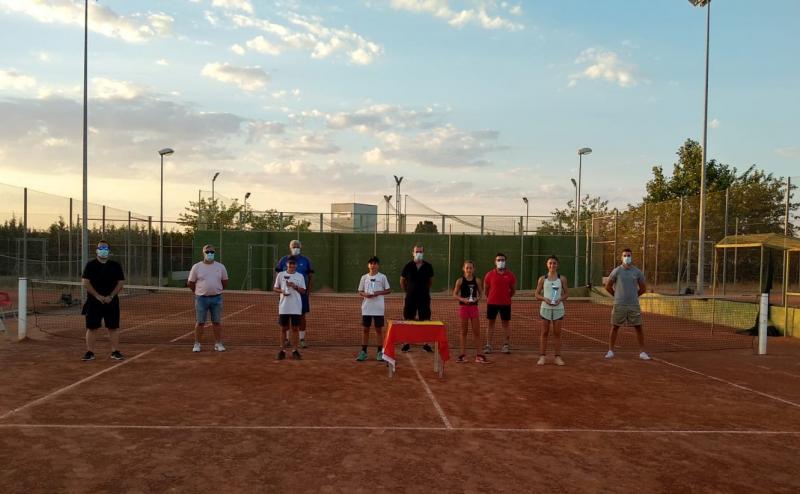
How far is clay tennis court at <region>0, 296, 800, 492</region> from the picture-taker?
4664mm

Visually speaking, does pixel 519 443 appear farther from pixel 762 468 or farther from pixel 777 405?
pixel 777 405

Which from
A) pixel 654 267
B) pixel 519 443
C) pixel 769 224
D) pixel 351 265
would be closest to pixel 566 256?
pixel 654 267

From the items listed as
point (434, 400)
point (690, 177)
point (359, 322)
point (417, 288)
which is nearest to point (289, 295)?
point (417, 288)

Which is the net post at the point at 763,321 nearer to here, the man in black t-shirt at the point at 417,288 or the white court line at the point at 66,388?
the man in black t-shirt at the point at 417,288

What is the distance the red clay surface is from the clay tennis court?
23mm

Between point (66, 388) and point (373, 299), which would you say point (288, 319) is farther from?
point (66, 388)

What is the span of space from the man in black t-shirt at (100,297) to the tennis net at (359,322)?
2.16 m

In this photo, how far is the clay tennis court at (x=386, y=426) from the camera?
4.66 m

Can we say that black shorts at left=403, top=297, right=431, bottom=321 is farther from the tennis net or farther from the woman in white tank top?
the tennis net

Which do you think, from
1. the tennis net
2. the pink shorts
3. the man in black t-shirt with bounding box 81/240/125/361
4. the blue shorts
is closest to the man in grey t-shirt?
the tennis net

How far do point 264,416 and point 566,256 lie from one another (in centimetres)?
2615

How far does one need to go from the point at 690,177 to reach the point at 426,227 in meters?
16.2

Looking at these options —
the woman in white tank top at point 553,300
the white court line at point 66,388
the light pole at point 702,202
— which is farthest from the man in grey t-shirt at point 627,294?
the light pole at point 702,202

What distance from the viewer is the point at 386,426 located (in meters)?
6.07
